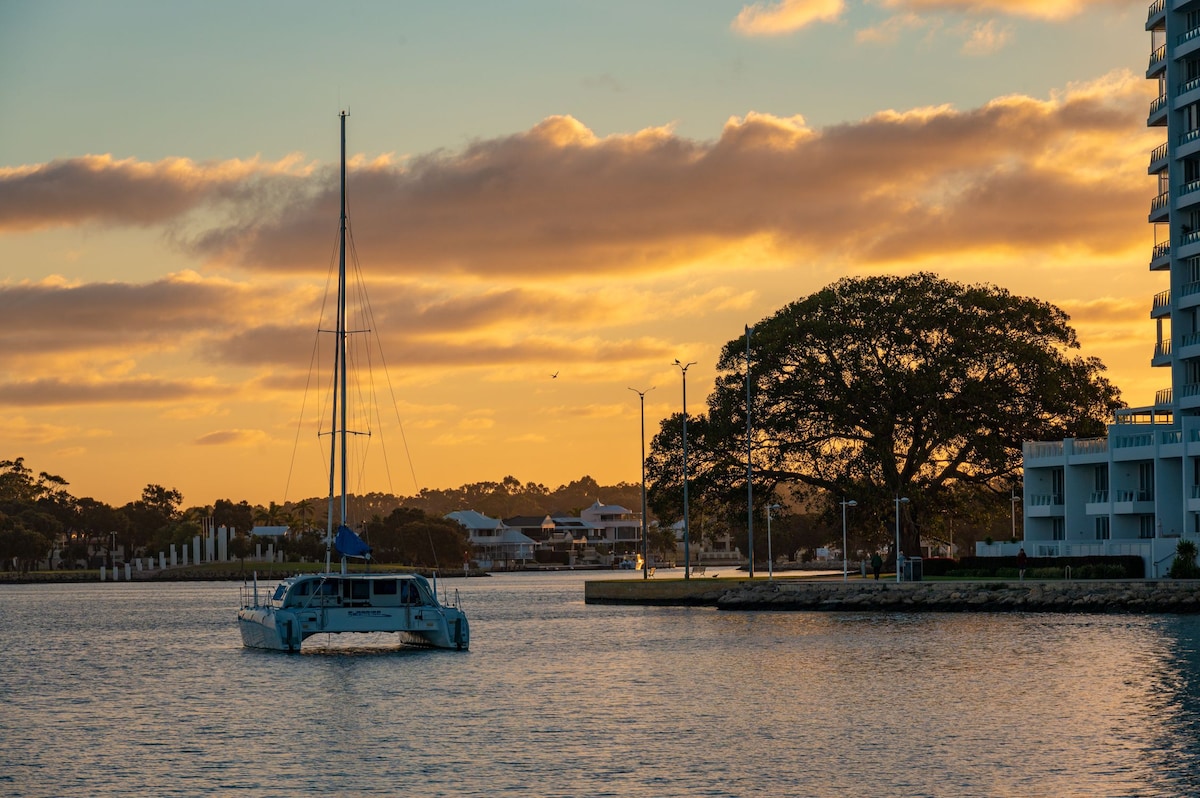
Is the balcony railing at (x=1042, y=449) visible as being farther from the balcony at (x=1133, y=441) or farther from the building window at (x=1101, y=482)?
the balcony at (x=1133, y=441)

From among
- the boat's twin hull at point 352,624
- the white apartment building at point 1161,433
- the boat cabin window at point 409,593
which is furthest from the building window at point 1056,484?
the boat cabin window at point 409,593

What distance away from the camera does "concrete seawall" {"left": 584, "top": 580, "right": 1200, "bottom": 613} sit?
87500 mm

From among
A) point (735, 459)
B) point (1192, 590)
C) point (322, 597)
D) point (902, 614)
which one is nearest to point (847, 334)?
point (735, 459)

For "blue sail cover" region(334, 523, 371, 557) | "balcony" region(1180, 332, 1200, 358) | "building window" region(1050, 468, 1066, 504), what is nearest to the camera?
"blue sail cover" region(334, 523, 371, 557)

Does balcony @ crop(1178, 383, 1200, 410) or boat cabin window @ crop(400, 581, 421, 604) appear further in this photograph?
balcony @ crop(1178, 383, 1200, 410)

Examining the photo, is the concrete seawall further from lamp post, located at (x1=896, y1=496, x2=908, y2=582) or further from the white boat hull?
the white boat hull

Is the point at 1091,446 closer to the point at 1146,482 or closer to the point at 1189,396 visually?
the point at 1146,482

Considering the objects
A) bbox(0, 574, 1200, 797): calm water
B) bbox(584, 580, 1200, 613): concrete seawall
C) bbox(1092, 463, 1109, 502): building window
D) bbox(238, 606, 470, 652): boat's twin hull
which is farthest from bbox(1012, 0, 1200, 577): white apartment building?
bbox(238, 606, 470, 652): boat's twin hull

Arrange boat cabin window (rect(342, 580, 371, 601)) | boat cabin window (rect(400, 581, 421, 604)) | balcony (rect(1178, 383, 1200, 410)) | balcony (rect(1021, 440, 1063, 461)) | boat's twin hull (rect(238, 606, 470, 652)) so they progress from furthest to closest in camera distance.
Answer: balcony (rect(1021, 440, 1063, 461))
balcony (rect(1178, 383, 1200, 410))
boat cabin window (rect(400, 581, 421, 604))
boat cabin window (rect(342, 580, 371, 601))
boat's twin hull (rect(238, 606, 470, 652))

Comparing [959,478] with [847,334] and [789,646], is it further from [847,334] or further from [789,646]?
[789,646]

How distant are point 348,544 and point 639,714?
2202 cm

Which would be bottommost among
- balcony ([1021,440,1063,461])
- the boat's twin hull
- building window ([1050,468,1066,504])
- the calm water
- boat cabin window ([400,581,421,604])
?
the calm water

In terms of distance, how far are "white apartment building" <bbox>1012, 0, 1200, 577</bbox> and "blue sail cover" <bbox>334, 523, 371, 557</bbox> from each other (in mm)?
51318

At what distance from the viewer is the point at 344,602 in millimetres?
68562
